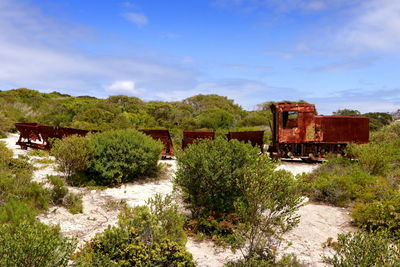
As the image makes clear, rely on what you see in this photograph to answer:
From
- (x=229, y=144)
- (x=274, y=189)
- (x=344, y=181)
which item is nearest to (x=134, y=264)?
(x=274, y=189)

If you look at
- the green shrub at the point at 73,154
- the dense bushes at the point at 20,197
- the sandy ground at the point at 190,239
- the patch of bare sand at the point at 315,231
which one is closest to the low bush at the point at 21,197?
the dense bushes at the point at 20,197

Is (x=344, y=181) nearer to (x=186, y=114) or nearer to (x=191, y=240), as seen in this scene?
(x=191, y=240)

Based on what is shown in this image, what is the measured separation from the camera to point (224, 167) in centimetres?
568

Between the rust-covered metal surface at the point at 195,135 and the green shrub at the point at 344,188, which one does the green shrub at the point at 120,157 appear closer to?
the rust-covered metal surface at the point at 195,135

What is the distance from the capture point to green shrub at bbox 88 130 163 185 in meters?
8.82

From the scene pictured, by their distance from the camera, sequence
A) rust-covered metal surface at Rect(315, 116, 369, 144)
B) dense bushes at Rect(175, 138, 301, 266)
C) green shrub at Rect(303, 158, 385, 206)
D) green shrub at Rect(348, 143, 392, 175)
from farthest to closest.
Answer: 1. rust-covered metal surface at Rect(315, 116, 369, 144)
2. green shrub at Rect(348, 143, 392, 175)
3. green shrub at Rect(303, 158, 385, 206)
4. dense bushes at Rect(175, 138, 301, 266)

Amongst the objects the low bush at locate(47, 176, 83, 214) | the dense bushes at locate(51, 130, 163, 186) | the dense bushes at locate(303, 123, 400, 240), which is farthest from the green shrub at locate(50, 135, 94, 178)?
the dense bushes at locate(303, 123, 400, 240)

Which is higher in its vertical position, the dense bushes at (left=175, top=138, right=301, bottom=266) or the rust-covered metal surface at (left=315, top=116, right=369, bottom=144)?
the rust-covered metal surface at (left=315, top=116, right=369, bottom=144)

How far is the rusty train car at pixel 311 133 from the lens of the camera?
14.3m

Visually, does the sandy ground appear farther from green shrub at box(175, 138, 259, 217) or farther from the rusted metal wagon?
the rusted metal wagon

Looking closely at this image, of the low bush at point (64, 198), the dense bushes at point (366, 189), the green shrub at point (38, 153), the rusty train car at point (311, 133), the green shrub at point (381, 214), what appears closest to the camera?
the green shrub at point (381, 214)

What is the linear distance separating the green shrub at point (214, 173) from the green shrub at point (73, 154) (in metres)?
3.69

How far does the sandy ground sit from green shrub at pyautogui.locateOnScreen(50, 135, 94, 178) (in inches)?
29.0

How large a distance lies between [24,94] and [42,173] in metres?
52.7
